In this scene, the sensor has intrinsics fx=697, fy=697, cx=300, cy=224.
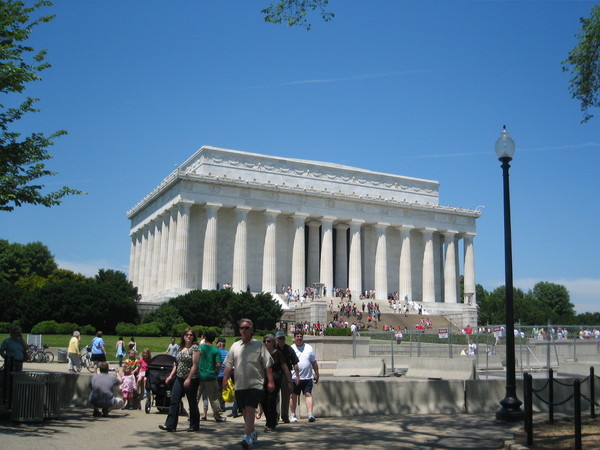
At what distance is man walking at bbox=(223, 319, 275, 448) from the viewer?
464 inches

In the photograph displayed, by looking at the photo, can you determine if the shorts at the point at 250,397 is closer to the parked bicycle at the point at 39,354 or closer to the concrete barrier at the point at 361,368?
the concrete barrier at the point at 361,368

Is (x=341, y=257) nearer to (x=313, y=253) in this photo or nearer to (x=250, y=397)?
(x=313, y=253)

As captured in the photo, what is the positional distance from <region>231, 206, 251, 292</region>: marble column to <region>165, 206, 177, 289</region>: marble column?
20.1 ft

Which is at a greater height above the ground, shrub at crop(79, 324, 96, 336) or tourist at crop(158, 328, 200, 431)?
shrub at crop(79, 324, 96, 336)

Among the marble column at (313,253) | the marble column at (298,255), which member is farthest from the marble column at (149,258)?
the marble column at (313,253)

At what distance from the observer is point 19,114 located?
20344mm

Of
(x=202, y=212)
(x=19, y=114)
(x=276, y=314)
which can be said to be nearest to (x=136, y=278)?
(x=202, y=212)

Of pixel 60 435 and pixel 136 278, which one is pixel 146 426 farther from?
pixel 136 278

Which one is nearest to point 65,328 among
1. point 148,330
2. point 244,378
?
point 148,330

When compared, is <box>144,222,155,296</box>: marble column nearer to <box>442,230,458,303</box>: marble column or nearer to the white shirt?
<box>442,230,458,303</box>: marble column

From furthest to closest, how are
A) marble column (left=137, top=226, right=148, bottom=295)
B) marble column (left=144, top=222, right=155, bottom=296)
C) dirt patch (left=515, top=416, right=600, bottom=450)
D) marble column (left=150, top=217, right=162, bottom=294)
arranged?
marble column (left=137, top=226, right=148, bottom=295) → marble column (left=144, top=222, right=155, bottom=296) → marble column (left=150, top=217, right=162, bottom=294) → dirt patch (left=515, top=416, right=600, bottom=450)

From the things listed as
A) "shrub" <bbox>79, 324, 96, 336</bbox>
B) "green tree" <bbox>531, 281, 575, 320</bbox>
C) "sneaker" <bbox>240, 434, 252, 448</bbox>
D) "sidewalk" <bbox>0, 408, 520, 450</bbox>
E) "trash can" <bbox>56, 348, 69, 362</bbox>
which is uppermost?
"green tree" <bbox>531, 281, 575, 320</bbox>

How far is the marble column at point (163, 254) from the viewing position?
7182cm

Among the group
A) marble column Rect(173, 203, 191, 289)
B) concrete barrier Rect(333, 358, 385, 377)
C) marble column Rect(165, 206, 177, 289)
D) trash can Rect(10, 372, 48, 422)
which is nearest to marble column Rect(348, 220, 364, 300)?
marble column Rect(173, 203, 191, 289)
